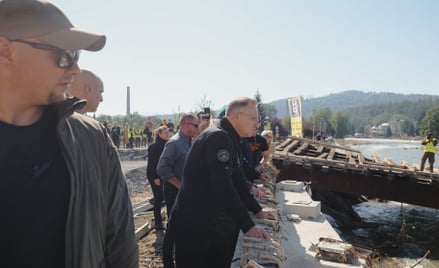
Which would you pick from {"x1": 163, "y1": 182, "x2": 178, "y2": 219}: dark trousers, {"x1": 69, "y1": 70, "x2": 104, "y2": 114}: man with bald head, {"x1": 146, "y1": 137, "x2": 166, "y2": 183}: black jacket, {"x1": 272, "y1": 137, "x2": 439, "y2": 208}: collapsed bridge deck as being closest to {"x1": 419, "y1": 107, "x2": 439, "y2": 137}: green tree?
{"x1": 272, "y1": 137, "x2": 439, "y2": 208}: collapsed bridge deck

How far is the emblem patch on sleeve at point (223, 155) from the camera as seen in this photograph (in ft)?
8.77

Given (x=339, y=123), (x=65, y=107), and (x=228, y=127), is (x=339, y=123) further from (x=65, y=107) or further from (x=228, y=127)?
(x=65, y=107)

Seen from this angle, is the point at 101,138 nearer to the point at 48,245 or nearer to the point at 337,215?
the point at 48,245

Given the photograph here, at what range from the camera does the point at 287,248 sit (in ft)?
10.4

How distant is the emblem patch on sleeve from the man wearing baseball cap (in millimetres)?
1282

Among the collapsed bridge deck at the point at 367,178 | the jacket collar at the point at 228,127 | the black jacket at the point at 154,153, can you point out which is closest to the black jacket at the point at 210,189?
the jacket collar at the point at 228,127

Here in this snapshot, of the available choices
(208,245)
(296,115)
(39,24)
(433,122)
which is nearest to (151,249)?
(208,245)

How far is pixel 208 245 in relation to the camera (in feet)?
9.25

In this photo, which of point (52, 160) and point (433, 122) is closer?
point (52, 160)

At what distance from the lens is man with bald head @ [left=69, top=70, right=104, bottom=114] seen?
3.02m

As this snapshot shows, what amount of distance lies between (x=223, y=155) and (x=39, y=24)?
1606 millimetres

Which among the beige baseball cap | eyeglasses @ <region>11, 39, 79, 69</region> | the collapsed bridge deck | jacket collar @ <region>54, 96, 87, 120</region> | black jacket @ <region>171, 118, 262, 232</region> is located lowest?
the collapsed bridge deck

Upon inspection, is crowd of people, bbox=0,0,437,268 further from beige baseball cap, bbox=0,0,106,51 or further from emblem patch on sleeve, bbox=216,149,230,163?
emblem patch on sleeve, bbox=216,149,230,163

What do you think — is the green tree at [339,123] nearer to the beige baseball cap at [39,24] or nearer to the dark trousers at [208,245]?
the dark trousers at [208,245]
